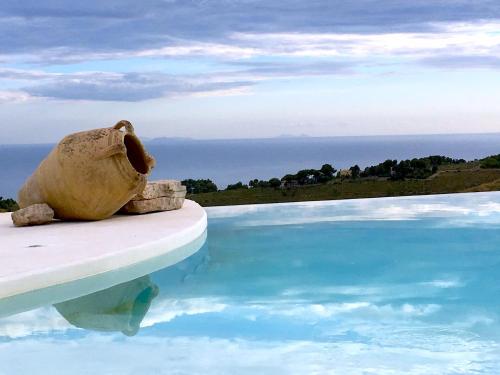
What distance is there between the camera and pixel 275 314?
4.91 metres

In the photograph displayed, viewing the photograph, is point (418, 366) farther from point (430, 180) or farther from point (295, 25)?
point (295, 25)

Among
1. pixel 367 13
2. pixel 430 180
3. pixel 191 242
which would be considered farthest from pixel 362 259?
pixel 367 13

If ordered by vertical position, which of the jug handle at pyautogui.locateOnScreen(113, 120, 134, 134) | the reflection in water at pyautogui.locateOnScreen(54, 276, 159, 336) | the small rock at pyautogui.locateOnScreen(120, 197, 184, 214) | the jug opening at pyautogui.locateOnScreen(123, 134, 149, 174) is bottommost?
the reflection in water at pyautogui.locateOnScreen(54, 276, 159, 336)

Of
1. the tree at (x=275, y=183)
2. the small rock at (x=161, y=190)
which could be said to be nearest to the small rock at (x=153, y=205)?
the small rock at (x=161, y=190)

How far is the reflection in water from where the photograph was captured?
4.62m

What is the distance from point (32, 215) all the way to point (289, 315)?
4177 millimetres

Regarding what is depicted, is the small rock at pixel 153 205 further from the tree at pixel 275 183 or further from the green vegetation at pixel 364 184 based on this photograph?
the tree at pixel 275 183

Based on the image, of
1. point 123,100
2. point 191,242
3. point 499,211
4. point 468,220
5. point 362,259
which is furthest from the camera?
point 123,100

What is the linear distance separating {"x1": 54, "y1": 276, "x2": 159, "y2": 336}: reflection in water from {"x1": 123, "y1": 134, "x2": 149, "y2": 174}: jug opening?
309cm

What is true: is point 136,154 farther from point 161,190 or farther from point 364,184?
point 364,184

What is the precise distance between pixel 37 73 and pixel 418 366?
67.3 ft

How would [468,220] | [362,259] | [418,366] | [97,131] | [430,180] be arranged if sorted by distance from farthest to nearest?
[430,180], [468,220], [97,131], [362,259], [418,366]

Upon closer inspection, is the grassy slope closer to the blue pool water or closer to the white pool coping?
the white pool coping

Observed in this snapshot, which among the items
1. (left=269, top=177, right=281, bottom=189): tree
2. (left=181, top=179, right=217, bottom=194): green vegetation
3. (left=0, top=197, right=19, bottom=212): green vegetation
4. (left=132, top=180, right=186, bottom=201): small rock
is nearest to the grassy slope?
(left=269, top=177, right=281, bottom=189): tree
